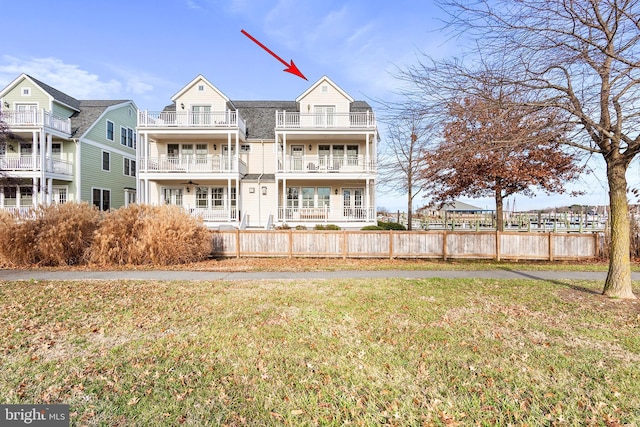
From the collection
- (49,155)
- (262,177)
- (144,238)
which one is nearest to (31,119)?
(49,155)

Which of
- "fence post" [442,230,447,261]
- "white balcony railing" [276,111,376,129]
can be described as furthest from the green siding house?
"fence post" [442,230,447,261]

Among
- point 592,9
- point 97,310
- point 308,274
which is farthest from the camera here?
point 308,274

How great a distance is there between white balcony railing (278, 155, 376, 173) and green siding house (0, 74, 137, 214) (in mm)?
14391

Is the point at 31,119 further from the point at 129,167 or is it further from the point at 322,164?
the point at 322,164

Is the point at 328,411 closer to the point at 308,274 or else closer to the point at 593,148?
the point at 308,274

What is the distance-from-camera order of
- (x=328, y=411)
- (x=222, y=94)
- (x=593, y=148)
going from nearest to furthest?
(x=328, y=411) < (x=593, y=148) < (x=222, y=94)

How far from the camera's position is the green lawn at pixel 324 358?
2.81 metres

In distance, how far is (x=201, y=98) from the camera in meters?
21.0

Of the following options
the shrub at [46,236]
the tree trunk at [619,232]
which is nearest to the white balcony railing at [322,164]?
the shrub at [46,236]

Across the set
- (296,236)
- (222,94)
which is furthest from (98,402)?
(222,94)

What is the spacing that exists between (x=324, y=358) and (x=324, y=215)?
15.5 m

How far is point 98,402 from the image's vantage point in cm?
290

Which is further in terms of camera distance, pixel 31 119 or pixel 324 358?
pixel 31 119

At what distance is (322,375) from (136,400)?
1.89 metres
